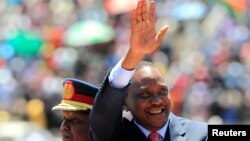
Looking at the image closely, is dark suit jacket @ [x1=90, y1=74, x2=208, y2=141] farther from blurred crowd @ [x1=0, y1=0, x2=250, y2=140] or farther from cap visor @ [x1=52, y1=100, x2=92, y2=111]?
blurred crowd @ [x1=0, y1=0, x2=250, y2=140]

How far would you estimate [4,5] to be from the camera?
24.0 meters

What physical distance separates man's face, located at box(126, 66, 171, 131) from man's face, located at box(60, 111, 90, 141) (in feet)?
1.32

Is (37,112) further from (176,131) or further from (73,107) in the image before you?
(176,131)

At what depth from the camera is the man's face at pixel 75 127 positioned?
5301 millimetres

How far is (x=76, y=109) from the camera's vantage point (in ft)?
17.6

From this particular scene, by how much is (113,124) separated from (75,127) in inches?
20.8

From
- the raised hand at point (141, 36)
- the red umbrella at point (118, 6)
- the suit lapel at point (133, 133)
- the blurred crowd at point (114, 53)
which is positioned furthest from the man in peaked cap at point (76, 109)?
the red umbrella at point (118, 6)

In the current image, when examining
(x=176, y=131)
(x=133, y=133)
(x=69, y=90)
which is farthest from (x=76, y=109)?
(x=176, y=131)

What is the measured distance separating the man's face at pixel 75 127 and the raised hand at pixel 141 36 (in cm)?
68

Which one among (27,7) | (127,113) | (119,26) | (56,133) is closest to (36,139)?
(56,133)

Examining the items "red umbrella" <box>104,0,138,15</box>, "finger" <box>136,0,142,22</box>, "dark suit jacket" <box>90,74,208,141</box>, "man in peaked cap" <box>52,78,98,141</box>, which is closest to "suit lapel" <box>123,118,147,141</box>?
"dark suit jacket" <box>90,74,208,141</box>

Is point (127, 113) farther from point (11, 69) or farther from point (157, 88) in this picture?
point (11, 69)

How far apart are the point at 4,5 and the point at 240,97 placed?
32.7ft

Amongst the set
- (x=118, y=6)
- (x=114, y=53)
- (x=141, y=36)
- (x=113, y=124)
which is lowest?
(x=114, y=53)
